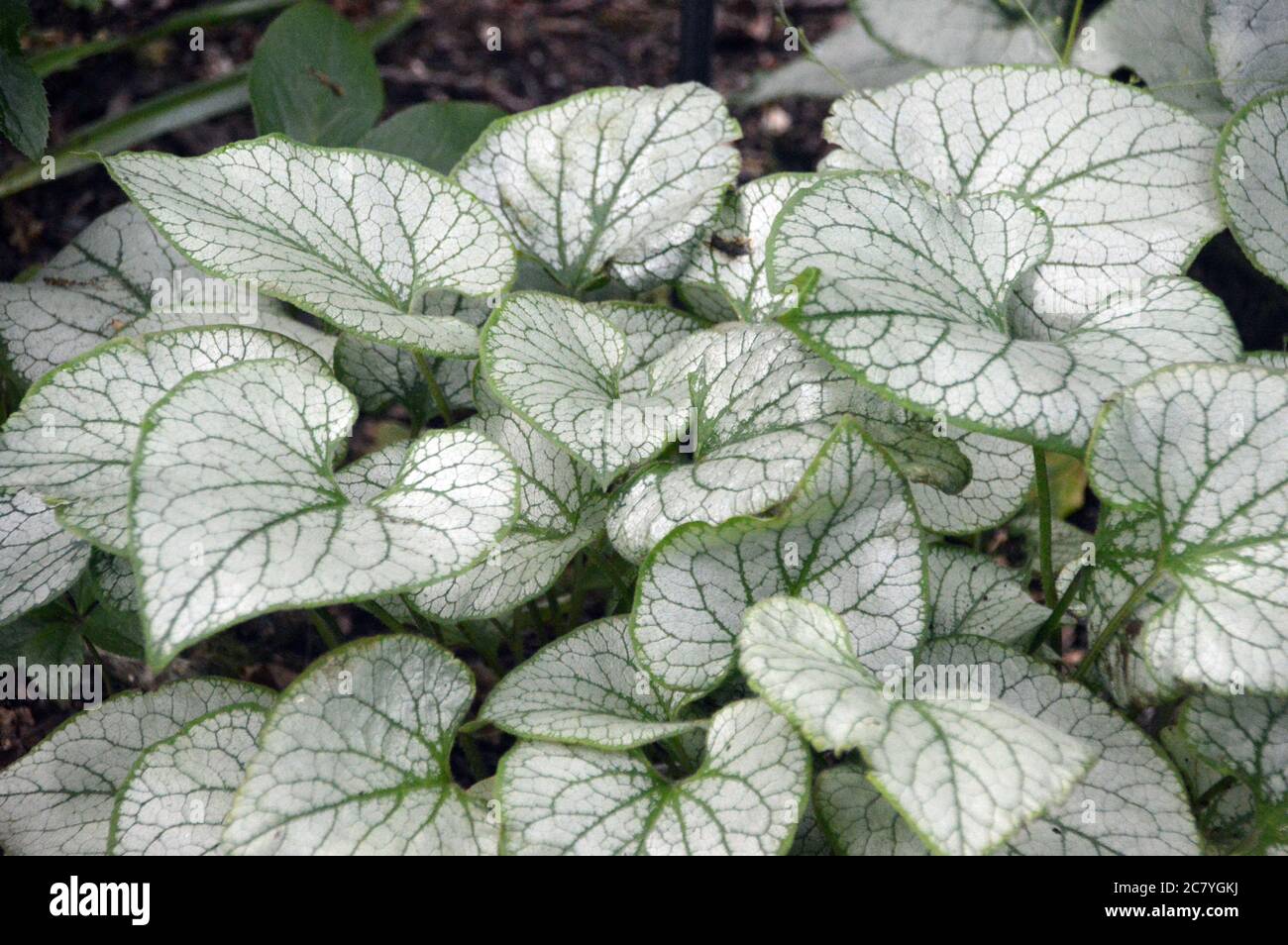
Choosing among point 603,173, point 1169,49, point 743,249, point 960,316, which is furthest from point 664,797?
point 1169,49

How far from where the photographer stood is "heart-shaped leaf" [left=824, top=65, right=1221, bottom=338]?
154 centimetres

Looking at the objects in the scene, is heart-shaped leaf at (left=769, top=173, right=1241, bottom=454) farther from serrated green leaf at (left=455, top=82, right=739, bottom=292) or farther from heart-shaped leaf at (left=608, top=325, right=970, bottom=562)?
serrated green leaf at (left=455, top=82, right=739, bottom=292)

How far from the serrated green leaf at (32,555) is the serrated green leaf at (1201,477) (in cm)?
127

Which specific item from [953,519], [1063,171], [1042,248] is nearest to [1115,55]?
[1063,171]

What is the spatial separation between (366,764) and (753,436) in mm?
601

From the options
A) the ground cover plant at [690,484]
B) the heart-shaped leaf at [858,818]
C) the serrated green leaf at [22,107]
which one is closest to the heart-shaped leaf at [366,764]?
the ground cover plant at [690,484]

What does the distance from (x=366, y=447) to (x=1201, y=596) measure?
5.45ft

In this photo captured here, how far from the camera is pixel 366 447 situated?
7.71 feet

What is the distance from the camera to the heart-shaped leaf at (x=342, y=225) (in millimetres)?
1435

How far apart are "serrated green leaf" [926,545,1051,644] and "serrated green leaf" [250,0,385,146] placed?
1.35 m

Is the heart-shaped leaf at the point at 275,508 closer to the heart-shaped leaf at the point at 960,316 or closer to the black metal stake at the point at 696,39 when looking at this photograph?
the heart-shaped leaf at the point at 960,316

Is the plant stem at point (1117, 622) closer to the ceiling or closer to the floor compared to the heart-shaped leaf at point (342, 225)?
closer to the floor

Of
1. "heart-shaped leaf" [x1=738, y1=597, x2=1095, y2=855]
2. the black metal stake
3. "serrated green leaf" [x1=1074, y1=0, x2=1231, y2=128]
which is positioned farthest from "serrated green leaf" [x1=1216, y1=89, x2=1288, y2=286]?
the black metal stake

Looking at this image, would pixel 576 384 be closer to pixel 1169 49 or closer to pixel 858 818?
pixel 858 818
